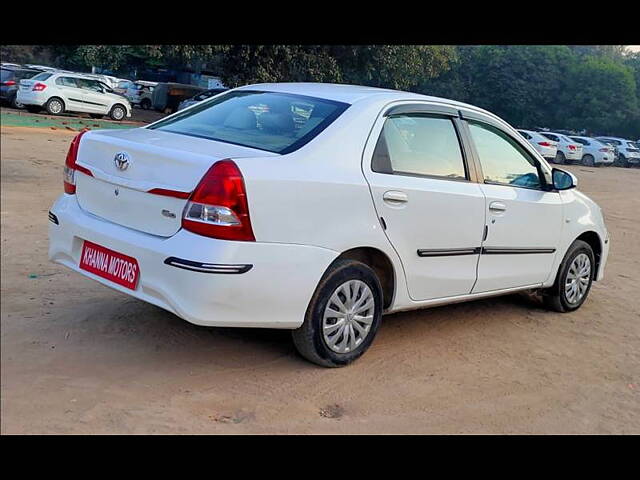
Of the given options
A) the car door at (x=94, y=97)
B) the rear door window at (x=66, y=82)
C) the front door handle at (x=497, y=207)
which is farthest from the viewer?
the car door at (x=94, y=97)

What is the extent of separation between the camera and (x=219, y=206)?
3.46 meters

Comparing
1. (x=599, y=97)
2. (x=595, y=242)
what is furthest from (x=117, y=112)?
(x=599, y=97)

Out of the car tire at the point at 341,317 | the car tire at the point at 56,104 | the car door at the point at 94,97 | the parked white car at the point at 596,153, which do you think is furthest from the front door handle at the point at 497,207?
the parked white car at the point at 596,153

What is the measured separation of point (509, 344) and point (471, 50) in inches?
1751

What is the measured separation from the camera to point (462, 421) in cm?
377

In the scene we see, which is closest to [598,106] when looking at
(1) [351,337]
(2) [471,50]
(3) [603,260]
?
(2) [471,50]

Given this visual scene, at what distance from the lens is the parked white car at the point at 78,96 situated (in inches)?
711

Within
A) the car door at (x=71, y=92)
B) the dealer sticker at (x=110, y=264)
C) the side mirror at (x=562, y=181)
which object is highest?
the side mirror at (x=562, y=181)

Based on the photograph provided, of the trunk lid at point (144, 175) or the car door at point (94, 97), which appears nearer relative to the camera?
the trunk lid at point (144, 175)

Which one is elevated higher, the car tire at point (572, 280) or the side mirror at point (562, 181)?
the side mirror at point (562, 181)

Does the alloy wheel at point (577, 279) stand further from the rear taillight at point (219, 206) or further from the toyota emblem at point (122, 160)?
the toyota emblem at point (122, 160)

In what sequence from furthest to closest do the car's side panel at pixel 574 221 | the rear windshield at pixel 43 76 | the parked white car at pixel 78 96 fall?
1. the parked white car at pixel 78 96
2. the rear windshield at pixel 43 76
3. the car's side panel at pixel 574 221

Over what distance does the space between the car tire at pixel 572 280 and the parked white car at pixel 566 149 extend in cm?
2962

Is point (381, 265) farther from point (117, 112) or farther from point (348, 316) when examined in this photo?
point (117, 112)
